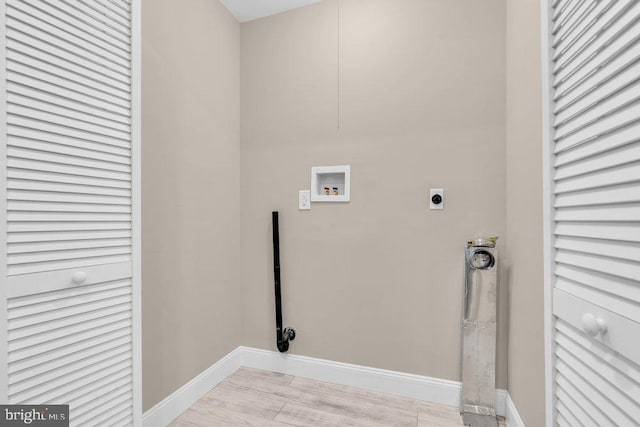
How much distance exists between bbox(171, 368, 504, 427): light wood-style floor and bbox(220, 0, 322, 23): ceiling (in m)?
2.53

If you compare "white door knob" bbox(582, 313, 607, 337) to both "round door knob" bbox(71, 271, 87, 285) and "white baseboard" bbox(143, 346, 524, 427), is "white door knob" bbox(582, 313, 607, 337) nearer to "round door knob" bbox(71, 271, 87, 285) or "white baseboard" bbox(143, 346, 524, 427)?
"white baseboard" bbox(143, 346, 524, 427)

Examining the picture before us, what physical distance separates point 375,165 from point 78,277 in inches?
60.9

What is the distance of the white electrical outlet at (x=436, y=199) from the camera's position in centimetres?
175

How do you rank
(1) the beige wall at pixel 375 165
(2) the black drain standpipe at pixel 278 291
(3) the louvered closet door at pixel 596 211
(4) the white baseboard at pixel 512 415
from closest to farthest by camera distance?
(3) the louvered closet door at pixel 596 211 < (4) the white baseboard at pixel 512 415 < (1) the beige wall at pixel 375 165 < (2) the black drain standpipe at pixel 278 291

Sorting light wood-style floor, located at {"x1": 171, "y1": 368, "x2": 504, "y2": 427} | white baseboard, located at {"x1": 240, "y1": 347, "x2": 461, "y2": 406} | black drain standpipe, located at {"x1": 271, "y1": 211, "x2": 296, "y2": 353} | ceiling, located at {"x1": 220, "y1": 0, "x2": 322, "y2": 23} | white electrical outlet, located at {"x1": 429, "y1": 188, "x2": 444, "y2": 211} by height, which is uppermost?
ceiling, located at {"x1": 220, "y1": 0, "x2": 322, "y2": 23}

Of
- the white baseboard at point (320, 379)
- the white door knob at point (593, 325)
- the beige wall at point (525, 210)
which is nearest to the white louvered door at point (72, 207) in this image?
the white baseboard at point (320, 379)

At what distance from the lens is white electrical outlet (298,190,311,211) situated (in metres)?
2.04

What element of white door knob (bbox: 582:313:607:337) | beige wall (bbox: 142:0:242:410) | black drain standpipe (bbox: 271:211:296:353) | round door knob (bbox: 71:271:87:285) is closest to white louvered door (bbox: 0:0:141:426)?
round door knob (bbox: 71:271:87:285)

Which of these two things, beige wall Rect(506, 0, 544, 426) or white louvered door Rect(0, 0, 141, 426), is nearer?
white louvered door Rect(0, 0, 141, 426)

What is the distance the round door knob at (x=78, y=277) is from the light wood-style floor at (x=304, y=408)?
1036mm

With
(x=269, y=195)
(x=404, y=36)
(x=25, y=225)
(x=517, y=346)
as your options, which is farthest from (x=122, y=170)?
(x=517, y=346)

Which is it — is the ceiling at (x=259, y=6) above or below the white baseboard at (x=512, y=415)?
above

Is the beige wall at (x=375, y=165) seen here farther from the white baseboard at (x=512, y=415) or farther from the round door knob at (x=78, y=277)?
the round door knob at (x=78, y=277)

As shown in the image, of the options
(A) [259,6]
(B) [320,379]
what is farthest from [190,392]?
(A) [259,6]
